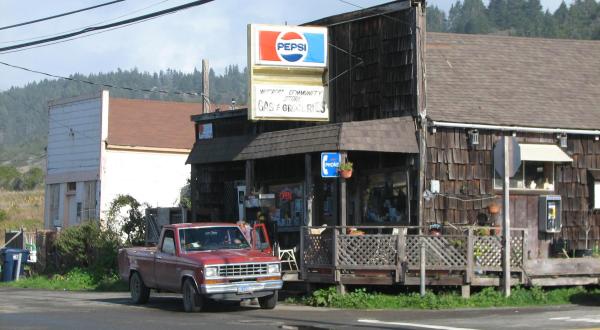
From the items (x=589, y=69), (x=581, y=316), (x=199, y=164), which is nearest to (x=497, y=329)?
(x=581, y=316)

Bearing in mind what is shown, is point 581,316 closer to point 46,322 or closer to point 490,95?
point 490,95

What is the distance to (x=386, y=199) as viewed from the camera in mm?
23172

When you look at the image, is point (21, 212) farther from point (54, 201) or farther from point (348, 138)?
point (348, 138)

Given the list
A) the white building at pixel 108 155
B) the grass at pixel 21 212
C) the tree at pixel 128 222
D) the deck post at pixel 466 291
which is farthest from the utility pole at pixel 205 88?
the grass at pixel 21 212

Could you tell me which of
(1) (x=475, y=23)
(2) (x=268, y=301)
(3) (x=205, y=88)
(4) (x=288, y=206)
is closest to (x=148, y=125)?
(3) (x=205, y=88)

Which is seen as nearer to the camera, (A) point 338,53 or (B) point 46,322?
(B) point 46,322

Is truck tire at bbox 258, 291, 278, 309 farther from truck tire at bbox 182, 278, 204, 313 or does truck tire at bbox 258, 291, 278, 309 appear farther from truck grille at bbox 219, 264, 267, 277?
truck tire at bbox 182, 278, 204, 313

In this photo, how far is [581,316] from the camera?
17.2m

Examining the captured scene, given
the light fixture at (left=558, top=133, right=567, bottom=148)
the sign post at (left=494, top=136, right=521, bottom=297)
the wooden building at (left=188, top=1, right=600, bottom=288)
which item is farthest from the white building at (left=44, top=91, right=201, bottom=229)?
the sign post at (left=494, top=136, right=521, bottom=297)

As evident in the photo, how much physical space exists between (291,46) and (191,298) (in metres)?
7.31

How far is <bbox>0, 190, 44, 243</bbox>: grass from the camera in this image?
189 feet

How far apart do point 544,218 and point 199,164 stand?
1062 centimetres

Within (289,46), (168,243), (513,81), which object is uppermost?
(289,46)

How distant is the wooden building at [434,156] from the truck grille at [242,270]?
238 centimetres
